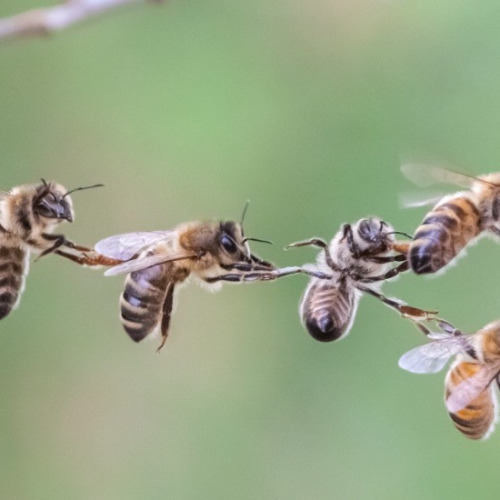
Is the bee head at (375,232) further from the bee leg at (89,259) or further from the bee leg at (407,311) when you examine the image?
the bee leg at (89,259)

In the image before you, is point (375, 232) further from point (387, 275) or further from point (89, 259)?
point (89, 259)

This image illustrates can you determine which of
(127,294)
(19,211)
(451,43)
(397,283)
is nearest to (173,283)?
(127,294)

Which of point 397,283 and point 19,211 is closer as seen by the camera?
point 19,211

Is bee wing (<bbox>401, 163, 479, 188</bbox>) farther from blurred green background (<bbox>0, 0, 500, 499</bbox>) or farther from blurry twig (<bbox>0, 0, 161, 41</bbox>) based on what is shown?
blurred green background (<bbox>0, 0, 500, 499</bbox>)

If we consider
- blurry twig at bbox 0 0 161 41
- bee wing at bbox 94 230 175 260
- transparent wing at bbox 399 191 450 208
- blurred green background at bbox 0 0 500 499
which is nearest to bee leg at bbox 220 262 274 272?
bee wing at bbox 94 230 175 260

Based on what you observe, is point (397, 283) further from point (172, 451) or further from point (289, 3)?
point (289, 3)

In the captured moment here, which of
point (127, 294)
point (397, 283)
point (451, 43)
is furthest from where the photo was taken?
point (451, 43)

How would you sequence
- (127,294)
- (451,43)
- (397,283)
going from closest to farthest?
(127,294), (397,283), (451,43)

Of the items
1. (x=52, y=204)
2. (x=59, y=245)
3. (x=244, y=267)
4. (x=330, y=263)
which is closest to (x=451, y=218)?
(x=330, y=263)
